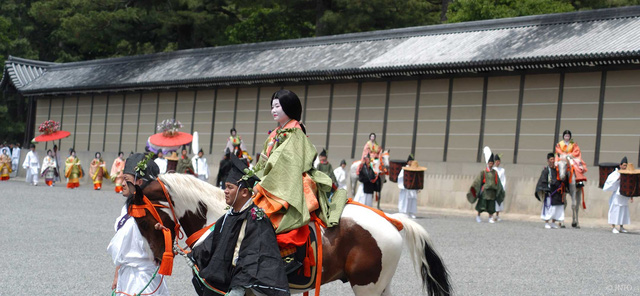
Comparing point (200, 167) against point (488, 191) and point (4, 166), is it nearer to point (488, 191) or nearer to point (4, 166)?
point (488, 191)

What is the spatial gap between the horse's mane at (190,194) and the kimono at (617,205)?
1164 centimetres

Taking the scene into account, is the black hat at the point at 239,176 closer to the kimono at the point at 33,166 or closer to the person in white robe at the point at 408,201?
the person in white robe at the point at 408,201

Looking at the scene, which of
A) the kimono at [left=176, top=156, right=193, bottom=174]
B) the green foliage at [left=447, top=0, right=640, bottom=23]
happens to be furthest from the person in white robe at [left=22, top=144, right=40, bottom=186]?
→ the green foliage at [left=447, top=0, right=640, bottom=23]

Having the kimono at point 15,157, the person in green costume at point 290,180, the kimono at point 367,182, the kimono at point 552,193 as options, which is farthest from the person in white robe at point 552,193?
the kimono at point 15,157

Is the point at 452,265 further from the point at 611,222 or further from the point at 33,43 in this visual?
the point at 33,43

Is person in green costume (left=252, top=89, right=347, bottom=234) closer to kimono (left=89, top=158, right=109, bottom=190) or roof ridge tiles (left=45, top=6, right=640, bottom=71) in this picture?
roof ridge tiles (left=45, top=6, right=640, bottom=71)

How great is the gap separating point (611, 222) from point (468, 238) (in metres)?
4.04

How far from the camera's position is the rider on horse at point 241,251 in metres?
4.12

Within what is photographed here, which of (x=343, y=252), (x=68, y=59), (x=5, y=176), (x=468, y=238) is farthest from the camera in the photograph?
(x=68, y=59)

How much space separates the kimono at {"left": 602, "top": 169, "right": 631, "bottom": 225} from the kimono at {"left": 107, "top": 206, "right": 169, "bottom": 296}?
11981mm

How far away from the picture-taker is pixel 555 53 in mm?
17516

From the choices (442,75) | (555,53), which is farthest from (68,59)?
(555,53)

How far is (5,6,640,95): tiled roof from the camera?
17.7m

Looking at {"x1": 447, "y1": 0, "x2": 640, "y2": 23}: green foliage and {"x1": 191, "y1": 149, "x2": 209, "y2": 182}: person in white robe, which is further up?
{"x1": 447, "y1": 0, "x2": 640, "y2": 23}: green foliage
